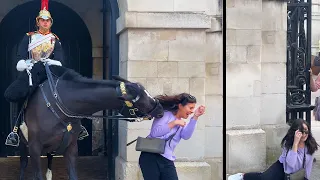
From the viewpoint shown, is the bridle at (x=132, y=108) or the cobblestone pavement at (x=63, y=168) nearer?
the bridle at (x=132, y=108)

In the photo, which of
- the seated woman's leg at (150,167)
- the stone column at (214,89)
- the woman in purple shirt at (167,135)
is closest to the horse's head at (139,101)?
the woman in purple shirt at (167,135)

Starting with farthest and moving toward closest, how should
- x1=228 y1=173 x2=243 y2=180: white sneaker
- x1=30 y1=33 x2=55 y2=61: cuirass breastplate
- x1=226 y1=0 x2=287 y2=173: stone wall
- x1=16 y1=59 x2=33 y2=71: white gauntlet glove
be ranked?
x1=226 y1=0 x2=287 y2=173: stone wall
x1=228 y1=173 x2=243 y2=180: white sneaker
x1=30 y1=33 x2=55 y2=61: cuirass breastplate
x1=16 y1=59 x2=33 y2=71: white gauntlet glove

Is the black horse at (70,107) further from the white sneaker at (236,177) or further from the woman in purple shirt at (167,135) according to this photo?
the white sneaker at (236,177)

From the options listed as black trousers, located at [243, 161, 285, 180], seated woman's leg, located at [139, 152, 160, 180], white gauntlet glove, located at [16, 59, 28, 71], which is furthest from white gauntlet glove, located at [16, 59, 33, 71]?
black trousers, located at [243, 161, 285, 180]

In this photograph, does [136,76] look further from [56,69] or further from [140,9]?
[56,69]

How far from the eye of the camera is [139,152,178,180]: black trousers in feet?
16.2

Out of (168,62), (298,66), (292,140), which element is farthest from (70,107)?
(298,66)

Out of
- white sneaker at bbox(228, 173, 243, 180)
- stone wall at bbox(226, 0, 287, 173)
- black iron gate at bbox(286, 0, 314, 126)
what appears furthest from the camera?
black iron gate at bbox(286, 0, 314, 126)

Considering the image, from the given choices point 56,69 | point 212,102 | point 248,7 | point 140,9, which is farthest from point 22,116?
point 248,7

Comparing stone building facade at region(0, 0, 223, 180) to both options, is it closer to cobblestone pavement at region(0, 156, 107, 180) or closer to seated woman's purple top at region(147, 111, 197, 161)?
cobblestone pavement at region(0, 156, 107, 180)

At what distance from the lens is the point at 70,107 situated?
519 centimetres

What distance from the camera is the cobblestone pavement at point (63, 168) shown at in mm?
7090

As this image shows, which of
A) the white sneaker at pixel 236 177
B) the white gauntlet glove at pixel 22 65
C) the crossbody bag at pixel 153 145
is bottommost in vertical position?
the white sneaker at pixel 236 177

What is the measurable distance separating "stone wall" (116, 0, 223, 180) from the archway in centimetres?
265
